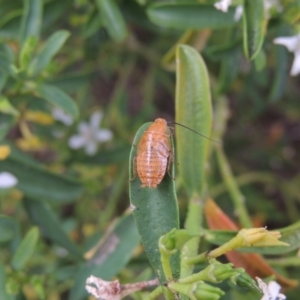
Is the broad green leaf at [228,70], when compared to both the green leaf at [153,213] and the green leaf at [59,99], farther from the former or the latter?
the green leaf at [153,213]

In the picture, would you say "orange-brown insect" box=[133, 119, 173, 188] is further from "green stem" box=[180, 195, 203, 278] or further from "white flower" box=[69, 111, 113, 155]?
"white flower" box=[69, 111, 113, 155]

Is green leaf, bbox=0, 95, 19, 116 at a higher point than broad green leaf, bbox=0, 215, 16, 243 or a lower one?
higher

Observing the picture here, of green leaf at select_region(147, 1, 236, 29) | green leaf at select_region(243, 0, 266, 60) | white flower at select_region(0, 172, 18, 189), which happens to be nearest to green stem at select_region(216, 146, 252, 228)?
green leaf at select_region(147, 1, 236, 29)

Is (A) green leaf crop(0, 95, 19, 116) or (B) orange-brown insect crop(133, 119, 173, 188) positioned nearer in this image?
(B) orange-brown insect crop(133, 119, 173, 188)

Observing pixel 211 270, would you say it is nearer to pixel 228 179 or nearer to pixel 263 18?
pixel 263 18

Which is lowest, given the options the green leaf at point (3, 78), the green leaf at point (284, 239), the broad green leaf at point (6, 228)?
the green leaf at point (284, 239)

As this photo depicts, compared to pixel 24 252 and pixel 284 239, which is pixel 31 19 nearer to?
pixel 24 252

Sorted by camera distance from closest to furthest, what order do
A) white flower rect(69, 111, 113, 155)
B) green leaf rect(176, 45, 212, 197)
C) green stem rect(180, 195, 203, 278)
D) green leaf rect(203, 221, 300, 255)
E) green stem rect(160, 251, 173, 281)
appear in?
1. green stem rect(160, 251, 173, 281)
2. green stem rect(180, 195, 203, 278)
3. green leaf rect(203, 221, 300, 255)
4. green leaf rect(176, 45, 212, 197)
5. white flower rect(69, 111, 113, 155)

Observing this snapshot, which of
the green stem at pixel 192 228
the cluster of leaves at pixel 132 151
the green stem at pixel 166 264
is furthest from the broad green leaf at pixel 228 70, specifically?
the green stem at pixel 166 264

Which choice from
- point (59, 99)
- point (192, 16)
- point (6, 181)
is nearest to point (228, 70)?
point (192, 16)
